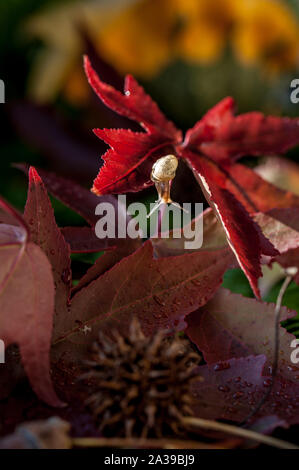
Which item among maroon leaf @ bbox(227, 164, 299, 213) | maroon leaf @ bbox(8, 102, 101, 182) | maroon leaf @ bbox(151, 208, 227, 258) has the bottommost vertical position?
maroon leaf @ bbox(151, 208, 227, 258)

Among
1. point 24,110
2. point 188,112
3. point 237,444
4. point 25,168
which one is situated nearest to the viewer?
point 237,444

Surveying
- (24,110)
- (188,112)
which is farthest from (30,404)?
(188,112)

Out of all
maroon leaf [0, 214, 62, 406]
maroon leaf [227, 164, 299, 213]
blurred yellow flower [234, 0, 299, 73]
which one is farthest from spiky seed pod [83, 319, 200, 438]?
blurred yellow flower [234, 0, 299, 73]

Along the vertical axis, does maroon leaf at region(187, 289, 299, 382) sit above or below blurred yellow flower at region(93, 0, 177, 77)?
below

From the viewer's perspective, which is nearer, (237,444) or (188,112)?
(237,444)

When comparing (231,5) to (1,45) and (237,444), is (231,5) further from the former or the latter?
(237,444)

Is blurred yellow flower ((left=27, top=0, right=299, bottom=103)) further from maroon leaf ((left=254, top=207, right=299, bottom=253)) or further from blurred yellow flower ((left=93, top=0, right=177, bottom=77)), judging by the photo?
maroon leaf ((left=254, top=207, right=299, bottom=253))
